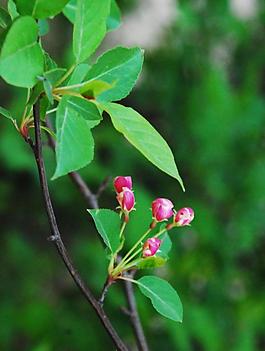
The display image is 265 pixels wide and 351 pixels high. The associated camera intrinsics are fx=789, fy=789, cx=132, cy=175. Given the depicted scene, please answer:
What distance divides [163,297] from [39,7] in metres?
0.23

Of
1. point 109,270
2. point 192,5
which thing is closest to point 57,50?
point 192,5

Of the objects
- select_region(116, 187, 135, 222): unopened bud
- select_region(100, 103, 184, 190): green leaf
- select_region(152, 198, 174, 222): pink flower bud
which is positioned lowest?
select_region(152, 198, 174, 222): pink flower bud

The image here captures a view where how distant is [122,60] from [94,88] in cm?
6

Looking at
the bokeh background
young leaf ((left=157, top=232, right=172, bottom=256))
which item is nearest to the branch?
young leaf ((left=157, top=232, right=172, bottom=256))

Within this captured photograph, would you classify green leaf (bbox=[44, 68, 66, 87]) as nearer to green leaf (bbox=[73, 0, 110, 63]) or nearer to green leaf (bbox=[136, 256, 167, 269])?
green leaf (bbox=[73, 0, 110, 63])

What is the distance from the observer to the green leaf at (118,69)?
491 millimetres

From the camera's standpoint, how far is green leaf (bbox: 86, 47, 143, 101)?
19.3 inches

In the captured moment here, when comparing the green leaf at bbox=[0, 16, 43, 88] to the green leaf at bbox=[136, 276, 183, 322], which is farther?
the green leaf at bbox=[136, 276, 183, 322]

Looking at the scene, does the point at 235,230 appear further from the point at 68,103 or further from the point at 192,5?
the point at 68,103

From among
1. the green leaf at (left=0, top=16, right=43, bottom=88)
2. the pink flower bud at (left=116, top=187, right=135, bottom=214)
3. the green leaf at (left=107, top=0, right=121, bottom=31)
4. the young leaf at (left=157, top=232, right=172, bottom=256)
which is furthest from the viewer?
the green leaf at (left=107, top=0, right=121, bottom=31)

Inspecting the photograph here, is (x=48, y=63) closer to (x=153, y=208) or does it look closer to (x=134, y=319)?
(x=153, y=208)

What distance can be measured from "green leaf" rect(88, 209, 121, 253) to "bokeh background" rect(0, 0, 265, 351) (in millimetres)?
964

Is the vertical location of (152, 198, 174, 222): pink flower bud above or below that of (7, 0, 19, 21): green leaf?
below

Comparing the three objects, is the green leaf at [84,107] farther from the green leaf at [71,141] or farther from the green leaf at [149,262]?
the green leaf at [149,262]
